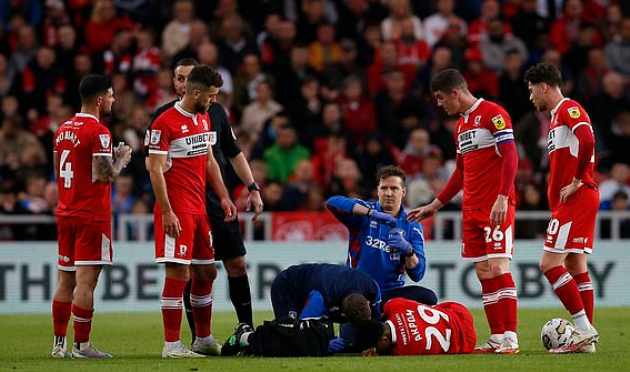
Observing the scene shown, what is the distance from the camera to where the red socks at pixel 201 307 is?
37.4 ft

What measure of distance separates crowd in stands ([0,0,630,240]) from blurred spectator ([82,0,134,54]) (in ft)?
0.08

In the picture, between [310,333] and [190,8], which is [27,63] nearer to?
[190,8]


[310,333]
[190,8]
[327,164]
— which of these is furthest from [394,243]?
[190,8]

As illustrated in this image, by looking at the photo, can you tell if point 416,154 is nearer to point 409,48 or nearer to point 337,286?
point 409,48

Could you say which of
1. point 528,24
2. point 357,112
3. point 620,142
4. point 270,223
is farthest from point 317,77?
point 620,142

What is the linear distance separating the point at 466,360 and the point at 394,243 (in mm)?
1450

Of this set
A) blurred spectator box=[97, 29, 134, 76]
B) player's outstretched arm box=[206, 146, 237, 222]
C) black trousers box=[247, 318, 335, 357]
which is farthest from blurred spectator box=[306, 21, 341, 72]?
black trousers box=[247, 318, 335, 357]

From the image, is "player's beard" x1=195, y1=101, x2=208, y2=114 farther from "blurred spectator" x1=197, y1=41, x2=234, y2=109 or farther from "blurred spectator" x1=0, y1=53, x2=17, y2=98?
"blurred spectator" x1=0, y1=53, x2=17, y2=98

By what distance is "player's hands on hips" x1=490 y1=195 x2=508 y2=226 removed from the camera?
1062 centimetres

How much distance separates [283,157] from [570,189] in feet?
28.6

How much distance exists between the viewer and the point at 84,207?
36.0ft

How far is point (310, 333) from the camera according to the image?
10422mm

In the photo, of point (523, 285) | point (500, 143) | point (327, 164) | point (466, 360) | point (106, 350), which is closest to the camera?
point (466, 360)

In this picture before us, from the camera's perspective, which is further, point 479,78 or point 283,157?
point 479,78
